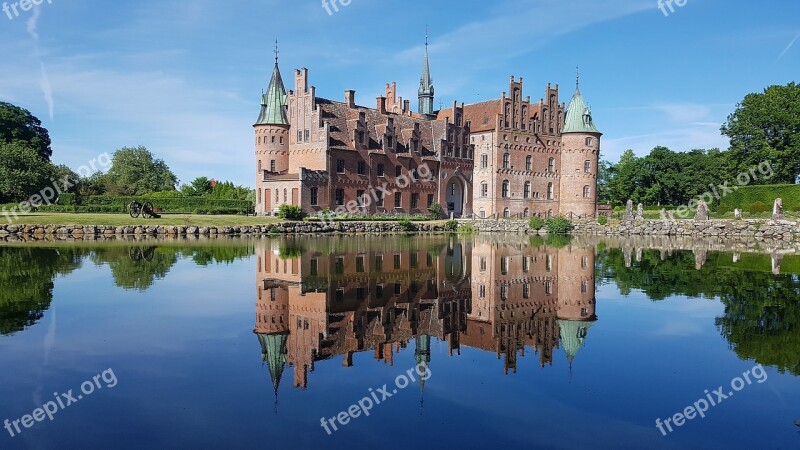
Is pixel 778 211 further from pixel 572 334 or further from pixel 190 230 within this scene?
pixel 190 230

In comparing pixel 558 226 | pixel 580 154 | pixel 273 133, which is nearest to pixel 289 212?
pixel 273 133

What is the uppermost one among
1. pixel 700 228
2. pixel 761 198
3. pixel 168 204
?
pixel 761 198

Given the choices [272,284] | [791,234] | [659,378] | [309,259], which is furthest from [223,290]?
[791,234]

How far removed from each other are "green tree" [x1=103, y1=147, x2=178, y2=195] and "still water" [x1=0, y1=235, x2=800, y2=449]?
68.1m

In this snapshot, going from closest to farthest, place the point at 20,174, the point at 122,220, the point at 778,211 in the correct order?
the point at 122,220 → the point at 778,211 → the point at 20,174

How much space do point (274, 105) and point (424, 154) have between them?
14.9 m

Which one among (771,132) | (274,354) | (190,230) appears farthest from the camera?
(771,132)

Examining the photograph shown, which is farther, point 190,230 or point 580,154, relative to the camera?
point 580,154

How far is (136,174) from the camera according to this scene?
87.9 metres

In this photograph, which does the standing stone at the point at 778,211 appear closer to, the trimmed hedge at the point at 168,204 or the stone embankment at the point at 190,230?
the stone embankment at the point at 190,230

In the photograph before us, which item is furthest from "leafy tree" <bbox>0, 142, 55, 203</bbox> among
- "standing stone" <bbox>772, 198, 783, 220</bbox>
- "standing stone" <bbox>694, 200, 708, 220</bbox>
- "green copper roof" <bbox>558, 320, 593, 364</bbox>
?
"standing stone" <bbox>772, 198, 783, 220</bbox>

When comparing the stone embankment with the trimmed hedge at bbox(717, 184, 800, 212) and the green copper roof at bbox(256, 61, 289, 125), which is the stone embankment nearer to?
the green copper roof at bbox(256, 61, 289, 125)

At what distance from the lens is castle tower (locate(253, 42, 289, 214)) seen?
179ft

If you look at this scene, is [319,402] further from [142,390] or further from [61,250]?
[61,250]
